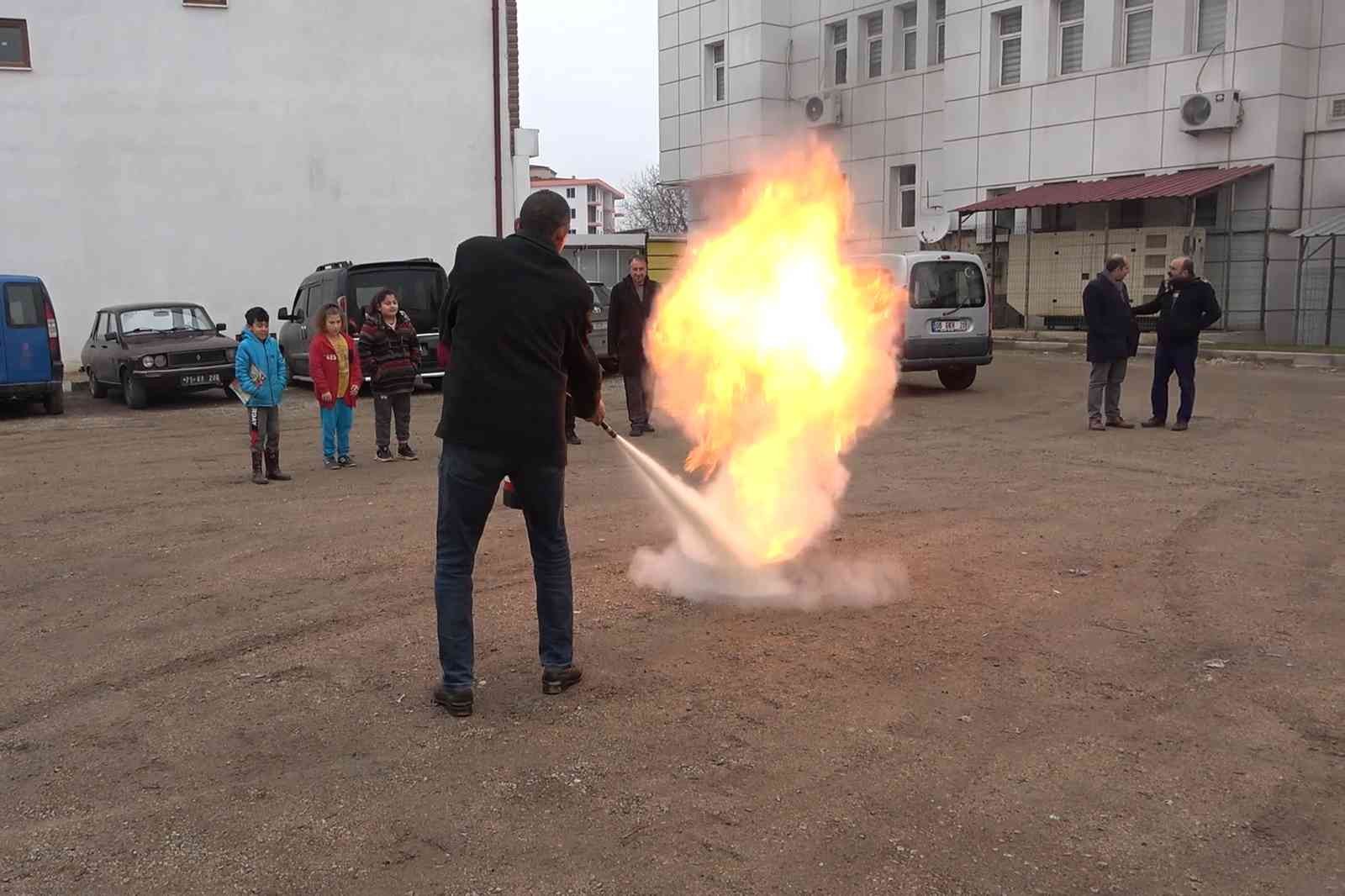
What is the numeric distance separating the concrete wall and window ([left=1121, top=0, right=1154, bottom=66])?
14.6 meters

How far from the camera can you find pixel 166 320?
18031mm

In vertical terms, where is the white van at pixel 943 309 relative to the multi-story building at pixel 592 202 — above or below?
below

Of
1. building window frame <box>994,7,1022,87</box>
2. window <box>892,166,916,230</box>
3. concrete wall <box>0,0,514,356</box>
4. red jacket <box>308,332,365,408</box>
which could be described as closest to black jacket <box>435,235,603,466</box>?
red jacket <box>308,332,365,408</box>

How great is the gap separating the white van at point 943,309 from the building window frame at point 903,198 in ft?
49.7

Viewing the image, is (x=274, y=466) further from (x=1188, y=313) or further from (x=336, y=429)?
(x=1188, y=313)

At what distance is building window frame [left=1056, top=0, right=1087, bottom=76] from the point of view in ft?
86.8

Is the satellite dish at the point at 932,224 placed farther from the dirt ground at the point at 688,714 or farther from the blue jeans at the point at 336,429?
the dirt ground at the point at 688,714

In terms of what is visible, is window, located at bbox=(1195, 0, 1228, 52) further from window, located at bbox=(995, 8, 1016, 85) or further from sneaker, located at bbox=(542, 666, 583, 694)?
sneaker, located at bbox=(542, 666, 583, 694)

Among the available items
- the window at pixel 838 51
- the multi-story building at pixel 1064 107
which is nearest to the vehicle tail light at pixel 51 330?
the multi-story building at pixel 1064 107

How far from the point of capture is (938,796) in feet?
12.4

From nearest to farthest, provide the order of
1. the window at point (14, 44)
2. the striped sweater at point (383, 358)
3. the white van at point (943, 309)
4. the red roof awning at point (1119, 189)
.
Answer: the striped sweater at point (383, 358) < the white van at point (943, 309) < the window at point (14, 44) < the red roof awning at point (1119, 189)

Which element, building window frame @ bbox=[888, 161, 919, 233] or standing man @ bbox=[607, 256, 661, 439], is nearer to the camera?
standing man @ bbox=[607, 256, 661, 439]

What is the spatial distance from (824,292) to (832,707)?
9.16ft

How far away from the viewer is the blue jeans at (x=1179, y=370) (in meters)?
12.1
